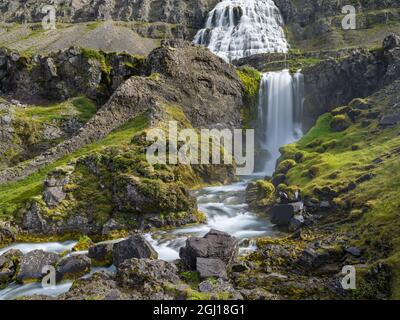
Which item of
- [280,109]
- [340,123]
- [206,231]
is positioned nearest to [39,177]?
[206,231]

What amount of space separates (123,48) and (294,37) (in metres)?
63.1

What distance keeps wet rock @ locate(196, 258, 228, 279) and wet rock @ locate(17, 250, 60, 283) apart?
8.20m

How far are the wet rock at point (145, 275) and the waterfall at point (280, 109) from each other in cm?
3645

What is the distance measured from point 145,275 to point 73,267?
205 inches

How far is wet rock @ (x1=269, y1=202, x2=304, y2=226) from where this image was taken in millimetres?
26234

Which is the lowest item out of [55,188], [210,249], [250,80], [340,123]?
[210,249]

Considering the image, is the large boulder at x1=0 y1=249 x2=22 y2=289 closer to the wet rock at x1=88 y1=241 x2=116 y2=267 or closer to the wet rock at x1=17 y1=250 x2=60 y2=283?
the wet rock at x1=17 y1=250 x2=60 y2=283

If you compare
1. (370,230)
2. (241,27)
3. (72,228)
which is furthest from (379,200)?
(241,27)

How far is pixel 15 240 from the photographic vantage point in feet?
86.5

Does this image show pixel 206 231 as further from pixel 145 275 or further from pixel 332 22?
pixel 332 22

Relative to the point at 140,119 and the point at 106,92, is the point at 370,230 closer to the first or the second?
the point at 140,119

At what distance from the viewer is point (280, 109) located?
58438mm

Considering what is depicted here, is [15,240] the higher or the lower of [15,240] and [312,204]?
the lower

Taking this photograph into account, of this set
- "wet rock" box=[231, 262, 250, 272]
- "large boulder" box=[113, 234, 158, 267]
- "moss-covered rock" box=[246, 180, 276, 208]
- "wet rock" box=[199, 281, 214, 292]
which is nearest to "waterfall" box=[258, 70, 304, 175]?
"moss-covered rock" box=[246, 180, 276, 208]
